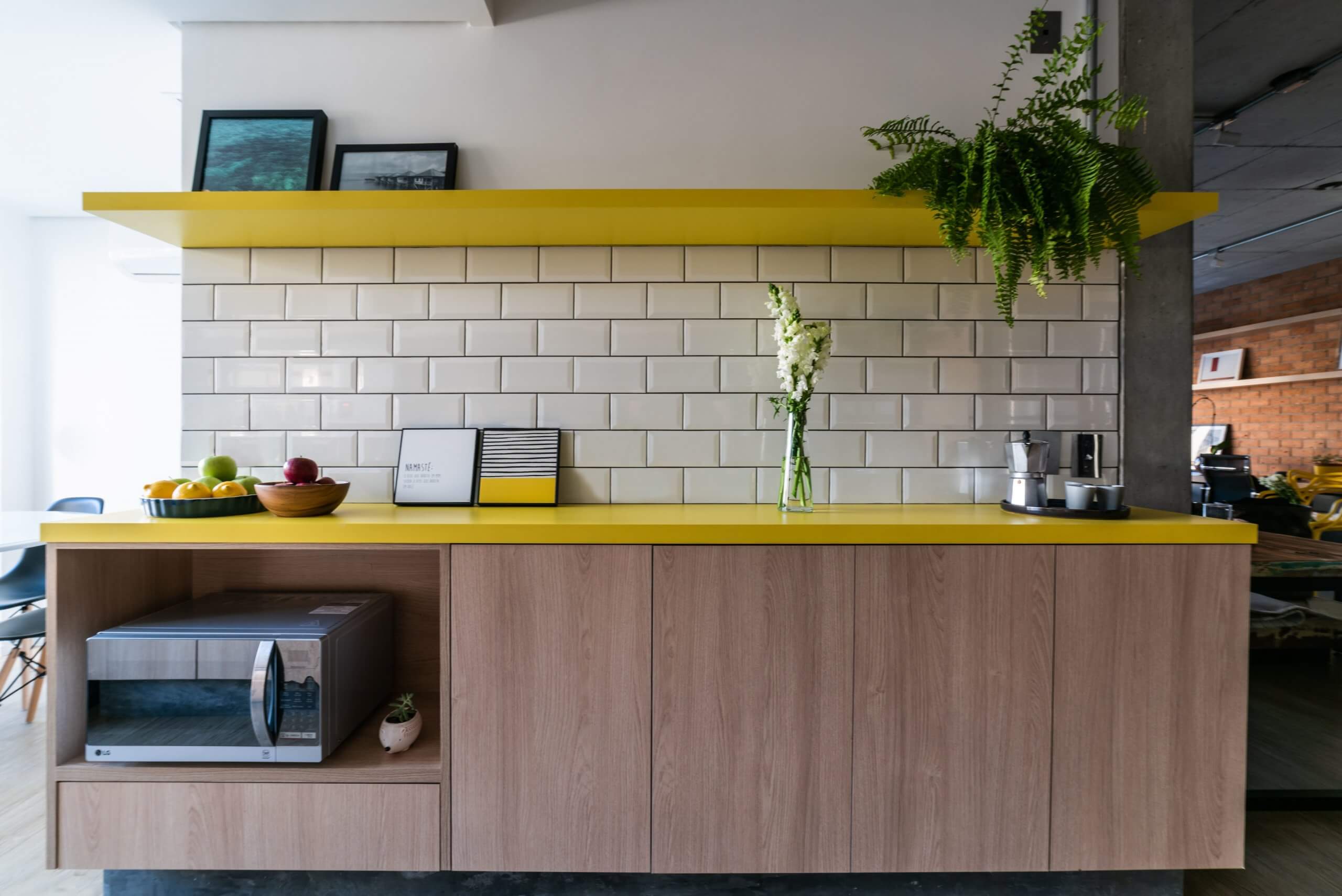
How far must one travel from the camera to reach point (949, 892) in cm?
173

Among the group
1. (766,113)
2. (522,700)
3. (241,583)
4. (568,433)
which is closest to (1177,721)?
(522,700)

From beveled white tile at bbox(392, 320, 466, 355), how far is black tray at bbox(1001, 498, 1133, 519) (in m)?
1.74

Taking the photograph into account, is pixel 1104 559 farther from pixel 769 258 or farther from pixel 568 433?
pixel 568 433

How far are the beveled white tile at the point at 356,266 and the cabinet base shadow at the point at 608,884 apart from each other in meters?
1.71

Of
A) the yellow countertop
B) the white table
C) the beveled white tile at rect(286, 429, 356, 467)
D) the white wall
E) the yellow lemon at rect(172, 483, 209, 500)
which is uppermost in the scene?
the white wall

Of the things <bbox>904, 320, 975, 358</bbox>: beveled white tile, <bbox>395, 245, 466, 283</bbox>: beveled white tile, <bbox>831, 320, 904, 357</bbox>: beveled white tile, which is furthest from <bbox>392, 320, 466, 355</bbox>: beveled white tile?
<bbox>904, 320, 975, 358</bbox>: beveled white tile

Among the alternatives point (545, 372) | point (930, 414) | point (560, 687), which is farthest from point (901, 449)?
point (560, 687)

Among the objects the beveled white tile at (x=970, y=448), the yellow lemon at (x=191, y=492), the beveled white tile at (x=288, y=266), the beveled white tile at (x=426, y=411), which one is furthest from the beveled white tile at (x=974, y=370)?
the yellow lemon at (x=191, y=492)

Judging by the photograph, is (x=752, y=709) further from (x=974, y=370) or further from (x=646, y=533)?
(x=974, y=370)

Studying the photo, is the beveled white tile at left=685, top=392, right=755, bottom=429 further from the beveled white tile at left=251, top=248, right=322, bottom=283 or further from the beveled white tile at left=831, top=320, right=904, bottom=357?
the beveled white tile at left=251, top=248, right=322, bottom=283

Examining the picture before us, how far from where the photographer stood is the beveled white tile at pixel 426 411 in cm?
213

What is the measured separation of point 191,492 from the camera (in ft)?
5.71

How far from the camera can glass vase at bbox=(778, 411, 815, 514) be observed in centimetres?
191

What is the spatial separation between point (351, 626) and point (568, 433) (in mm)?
821
